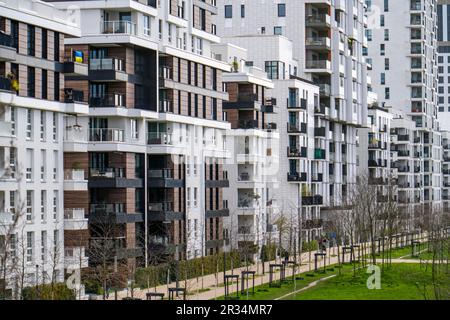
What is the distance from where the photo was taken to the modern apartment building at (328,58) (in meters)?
97.2

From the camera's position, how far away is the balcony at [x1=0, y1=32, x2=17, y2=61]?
44031 mm

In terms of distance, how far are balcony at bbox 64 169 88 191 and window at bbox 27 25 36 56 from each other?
664cm

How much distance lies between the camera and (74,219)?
51031 millimetres

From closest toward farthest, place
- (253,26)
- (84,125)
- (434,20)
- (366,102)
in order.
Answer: (84,125) → (253,26) → (366,102) → (434,20)

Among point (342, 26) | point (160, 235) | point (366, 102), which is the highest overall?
point (342, 26)

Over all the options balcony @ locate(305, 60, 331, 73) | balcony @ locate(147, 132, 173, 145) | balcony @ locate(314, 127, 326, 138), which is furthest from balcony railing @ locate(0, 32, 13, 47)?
balcony @ locate(305, 60, 331, 73)

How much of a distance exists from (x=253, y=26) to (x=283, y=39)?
23.5 ft

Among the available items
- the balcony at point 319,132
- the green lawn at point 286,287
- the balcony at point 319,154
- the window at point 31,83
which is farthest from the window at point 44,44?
the balcony at point 319,154

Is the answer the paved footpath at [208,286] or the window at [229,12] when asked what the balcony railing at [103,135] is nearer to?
the paved footpath at [208,286]

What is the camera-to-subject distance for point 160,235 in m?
62.5

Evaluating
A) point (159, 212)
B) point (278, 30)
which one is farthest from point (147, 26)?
point (278, 30)

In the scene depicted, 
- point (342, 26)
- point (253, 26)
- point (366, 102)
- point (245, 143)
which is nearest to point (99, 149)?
point (245, 143)

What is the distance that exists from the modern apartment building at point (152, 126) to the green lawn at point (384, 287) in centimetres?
857

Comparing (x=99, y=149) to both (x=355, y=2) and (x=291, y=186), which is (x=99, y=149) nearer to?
(x=291, y=186)
